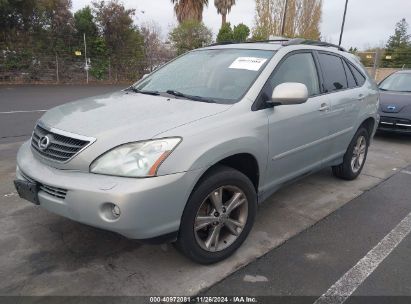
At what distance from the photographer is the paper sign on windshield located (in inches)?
137

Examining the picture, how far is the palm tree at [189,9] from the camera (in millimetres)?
27047

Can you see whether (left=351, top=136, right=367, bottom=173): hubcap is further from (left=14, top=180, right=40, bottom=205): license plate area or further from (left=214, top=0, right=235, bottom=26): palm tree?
(left=214, top=0, right=235, bottom=26): palm tree

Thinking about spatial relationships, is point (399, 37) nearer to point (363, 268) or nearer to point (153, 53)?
point (153, 53)

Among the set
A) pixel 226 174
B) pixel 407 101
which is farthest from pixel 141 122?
pixel 407 101

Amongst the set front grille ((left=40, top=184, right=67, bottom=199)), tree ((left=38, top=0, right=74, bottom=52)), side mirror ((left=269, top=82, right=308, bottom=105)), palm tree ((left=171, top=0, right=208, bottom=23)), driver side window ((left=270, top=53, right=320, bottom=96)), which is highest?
palm tree ((left=171, top=0, right=208, bottom=23))

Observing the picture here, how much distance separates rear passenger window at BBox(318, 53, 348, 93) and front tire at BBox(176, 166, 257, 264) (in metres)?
1.83

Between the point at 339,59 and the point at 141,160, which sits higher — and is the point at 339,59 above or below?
above

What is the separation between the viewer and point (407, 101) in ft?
26.0

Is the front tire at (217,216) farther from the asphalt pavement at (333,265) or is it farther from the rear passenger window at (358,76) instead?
the rear passenger window at (358,76)

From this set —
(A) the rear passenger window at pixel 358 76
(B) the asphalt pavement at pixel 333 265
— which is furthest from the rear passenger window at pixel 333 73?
(B) the asphalt pavement at pixel 333 265

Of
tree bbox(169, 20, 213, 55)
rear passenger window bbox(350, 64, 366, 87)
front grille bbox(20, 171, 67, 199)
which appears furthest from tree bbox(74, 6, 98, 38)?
front grille bbox(20, 171, 67, 199)

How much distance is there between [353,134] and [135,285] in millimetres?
3393

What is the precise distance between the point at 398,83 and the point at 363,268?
714cm

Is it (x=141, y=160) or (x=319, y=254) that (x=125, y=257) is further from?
(x=319, y=254)
